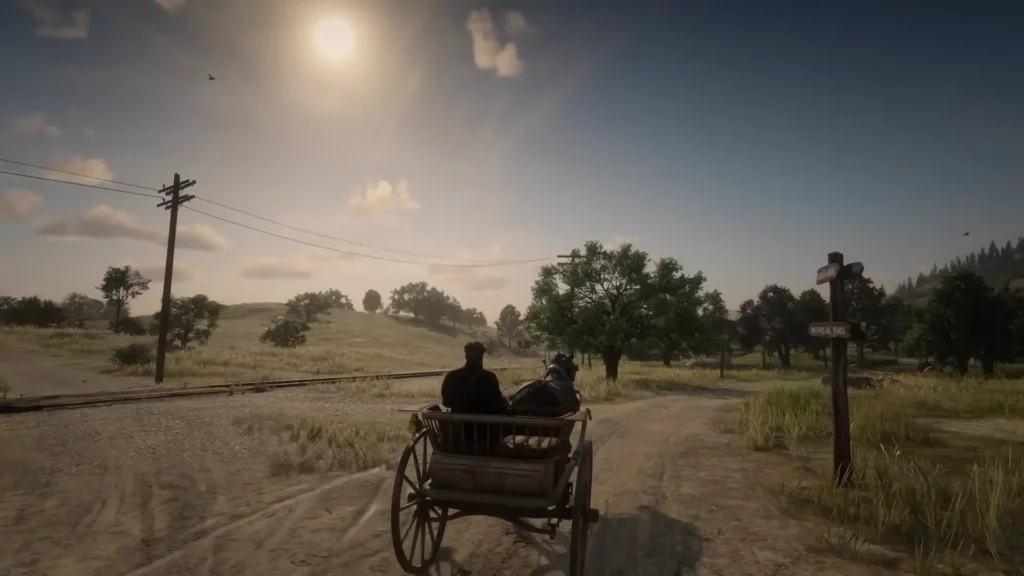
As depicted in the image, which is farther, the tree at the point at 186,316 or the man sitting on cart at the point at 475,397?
the tree at the point at 186,316

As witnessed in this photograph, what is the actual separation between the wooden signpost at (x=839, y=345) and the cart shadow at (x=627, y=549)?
3.08 meters

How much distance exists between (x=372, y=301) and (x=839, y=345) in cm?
16115

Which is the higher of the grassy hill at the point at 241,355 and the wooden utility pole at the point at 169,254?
the wooden utility pole at the point at 169,254

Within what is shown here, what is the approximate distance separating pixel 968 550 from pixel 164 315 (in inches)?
1027

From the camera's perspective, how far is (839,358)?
24.0ft

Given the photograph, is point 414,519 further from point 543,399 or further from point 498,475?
point 543,399

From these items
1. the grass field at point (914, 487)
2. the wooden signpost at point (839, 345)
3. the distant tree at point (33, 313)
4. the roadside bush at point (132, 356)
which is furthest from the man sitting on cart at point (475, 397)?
the distant tree at point (33, 313)

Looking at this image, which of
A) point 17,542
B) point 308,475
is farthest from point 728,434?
point 17,542

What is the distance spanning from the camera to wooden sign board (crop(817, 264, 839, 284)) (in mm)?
7539

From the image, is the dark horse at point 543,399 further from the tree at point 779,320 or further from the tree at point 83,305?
the tree at point 83,305

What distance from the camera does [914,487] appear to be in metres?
6.36

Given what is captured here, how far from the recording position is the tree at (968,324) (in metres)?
36.5

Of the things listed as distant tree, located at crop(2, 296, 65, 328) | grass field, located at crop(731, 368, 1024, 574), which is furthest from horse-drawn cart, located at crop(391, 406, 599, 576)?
distant tree, located at crop(2, 296, 65, 328)

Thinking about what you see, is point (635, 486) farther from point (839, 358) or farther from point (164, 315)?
point (164, 315)
